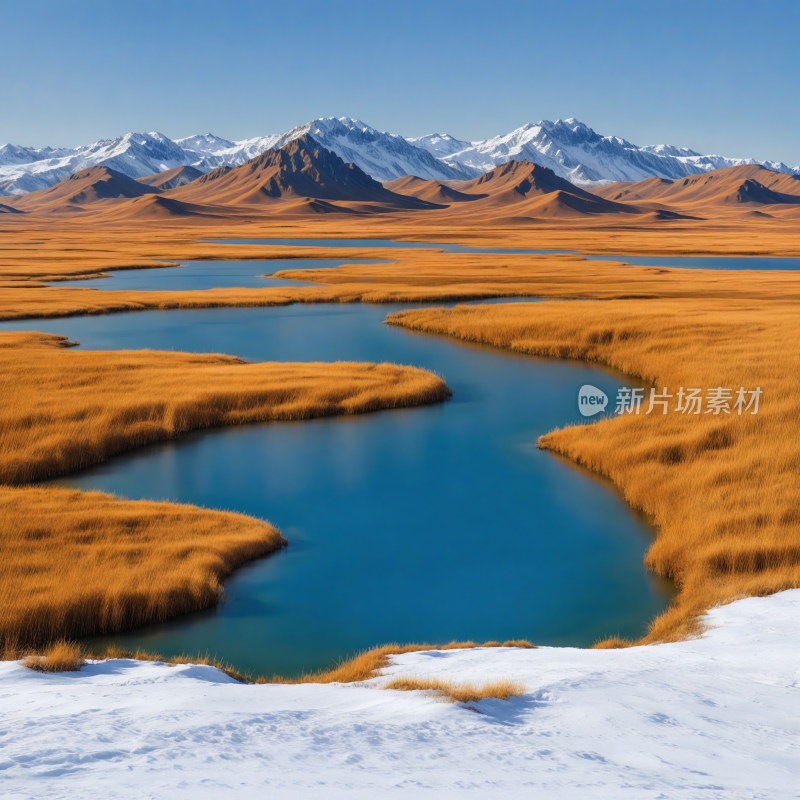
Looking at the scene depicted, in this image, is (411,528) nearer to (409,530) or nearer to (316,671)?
(409,530)

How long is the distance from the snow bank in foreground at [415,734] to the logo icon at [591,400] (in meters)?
18.6

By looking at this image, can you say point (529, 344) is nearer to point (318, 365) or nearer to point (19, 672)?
point (318, 365)

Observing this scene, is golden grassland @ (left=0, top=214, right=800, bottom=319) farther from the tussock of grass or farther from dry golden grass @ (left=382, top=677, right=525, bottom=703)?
dry golden grass @ (left=382, top=677, right=525, bottom=703)

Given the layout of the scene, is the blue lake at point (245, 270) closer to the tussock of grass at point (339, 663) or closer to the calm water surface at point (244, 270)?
the calm water surface at point (244, 270)

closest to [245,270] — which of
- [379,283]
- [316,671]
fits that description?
[379,283]

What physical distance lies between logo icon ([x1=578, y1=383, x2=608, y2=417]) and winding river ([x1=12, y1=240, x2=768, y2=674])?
1.57ft

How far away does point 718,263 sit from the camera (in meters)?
103

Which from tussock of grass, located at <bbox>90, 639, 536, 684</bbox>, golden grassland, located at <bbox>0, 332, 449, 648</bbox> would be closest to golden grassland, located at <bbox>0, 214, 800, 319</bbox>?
golden grassland, located at <bbox>0, 332, 449, 648</bbox>

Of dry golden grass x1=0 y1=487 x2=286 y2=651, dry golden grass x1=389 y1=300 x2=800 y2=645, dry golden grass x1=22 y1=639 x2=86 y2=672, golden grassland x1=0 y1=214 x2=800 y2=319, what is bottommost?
dry golden grass x1=0 y1=487 x2=286 y2=651

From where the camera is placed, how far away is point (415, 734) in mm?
8414

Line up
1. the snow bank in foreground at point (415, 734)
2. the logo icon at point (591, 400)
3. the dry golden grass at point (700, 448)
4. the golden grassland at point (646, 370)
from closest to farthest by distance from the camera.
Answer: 1. the snow bank in foreground at point (415, 734)
2. the dry golden grass at point (700, 448)
3. the golden grassland at point (646, 370)
4. the logo icon at point (591, 400)

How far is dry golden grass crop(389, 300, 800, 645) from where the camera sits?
51.9 feet

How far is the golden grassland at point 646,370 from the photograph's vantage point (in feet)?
54.0

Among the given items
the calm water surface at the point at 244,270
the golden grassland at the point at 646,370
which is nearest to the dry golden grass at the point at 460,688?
the golden grassland at the point at 646,370
